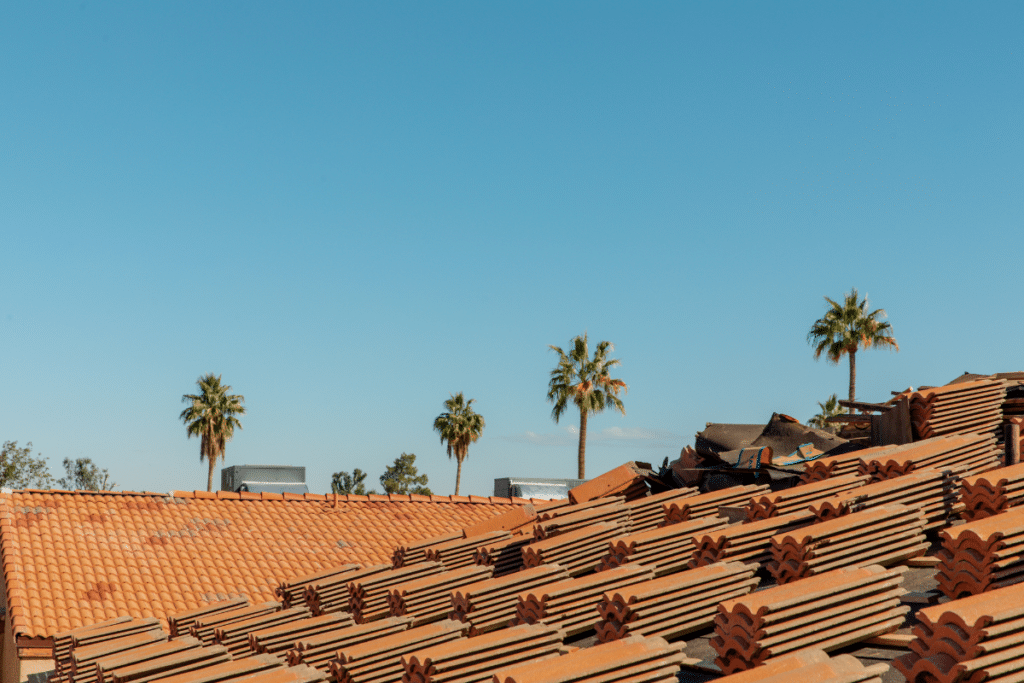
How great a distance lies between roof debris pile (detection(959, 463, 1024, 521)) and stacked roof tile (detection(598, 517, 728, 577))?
7.54 ft

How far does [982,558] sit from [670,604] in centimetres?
226

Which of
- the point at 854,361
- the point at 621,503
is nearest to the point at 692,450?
the point at 621,503

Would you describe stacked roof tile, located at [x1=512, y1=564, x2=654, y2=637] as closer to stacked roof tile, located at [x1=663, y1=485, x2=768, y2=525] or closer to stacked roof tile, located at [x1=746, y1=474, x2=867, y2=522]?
stacked roof tile, located at [x1=746, y1=474, x2=867, y2=522]

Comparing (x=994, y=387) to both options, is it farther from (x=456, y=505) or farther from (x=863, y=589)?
(x=456, y=505)

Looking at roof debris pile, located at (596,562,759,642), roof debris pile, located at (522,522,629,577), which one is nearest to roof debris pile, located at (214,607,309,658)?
roof debris pile, located at (522,522,629,577)

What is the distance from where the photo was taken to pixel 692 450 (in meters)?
15.3

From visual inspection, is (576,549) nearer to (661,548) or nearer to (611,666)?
(661,548)

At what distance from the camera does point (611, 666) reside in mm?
5730

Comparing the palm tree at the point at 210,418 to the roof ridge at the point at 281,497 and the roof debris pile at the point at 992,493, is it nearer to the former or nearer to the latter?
the roof ridge at the point at 281,497

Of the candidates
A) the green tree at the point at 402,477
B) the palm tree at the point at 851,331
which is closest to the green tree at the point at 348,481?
the green tree at the point at 402,477

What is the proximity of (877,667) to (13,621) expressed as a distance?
17.6 m

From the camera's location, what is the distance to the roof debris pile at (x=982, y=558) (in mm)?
6031

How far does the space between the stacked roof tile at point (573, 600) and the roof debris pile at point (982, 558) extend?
9.16ft

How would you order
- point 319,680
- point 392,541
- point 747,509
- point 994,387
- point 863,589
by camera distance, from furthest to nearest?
point 392,541
point 994,387
point 747,509
point 319,680
point 863,589
